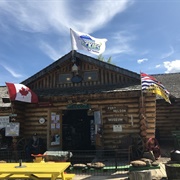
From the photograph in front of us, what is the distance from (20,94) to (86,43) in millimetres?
4818

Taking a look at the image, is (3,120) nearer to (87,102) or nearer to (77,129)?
(77,129)

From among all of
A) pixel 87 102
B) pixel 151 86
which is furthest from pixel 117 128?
pixel 151 86

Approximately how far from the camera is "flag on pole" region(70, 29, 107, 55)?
14.1 meters

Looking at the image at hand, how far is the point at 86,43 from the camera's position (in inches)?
562

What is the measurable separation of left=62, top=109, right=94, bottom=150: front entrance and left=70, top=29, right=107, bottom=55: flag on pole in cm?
498

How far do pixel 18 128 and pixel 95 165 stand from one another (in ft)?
16.8

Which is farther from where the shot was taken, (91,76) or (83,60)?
(83,60)

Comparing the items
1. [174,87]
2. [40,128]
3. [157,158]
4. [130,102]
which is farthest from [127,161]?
[174,87]

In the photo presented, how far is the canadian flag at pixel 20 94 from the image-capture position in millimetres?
11961

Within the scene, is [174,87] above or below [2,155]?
above

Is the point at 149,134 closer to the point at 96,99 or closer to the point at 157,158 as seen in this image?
the point at 157,158

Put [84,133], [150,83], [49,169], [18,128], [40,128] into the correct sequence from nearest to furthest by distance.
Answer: [49,169] → [150,83] → [18,128] → [40,128] → [84,133]

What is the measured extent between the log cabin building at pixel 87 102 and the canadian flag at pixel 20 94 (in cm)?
49

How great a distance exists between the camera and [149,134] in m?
11.8
